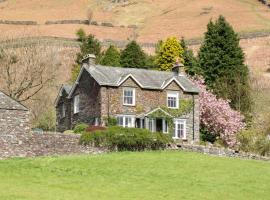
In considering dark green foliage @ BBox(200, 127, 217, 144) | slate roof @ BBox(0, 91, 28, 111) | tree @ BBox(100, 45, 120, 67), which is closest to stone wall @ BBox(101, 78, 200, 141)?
A: dark green foliage @ BBox(200, 127, 217, 144)

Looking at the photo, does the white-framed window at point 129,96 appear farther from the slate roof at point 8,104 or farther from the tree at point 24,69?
the slate roof at point 8,104

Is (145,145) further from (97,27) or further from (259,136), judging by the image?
(97,27)

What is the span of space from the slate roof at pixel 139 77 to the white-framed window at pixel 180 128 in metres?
2.83

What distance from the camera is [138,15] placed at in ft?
543

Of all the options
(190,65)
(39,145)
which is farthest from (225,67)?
(39,145)

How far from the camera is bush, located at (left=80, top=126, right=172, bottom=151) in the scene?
46250mm

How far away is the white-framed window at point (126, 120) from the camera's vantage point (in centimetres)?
5819

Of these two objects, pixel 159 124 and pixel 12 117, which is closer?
pixel 12 117

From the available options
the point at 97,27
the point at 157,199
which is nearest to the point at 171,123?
the point at 157,199

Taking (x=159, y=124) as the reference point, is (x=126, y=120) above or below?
above

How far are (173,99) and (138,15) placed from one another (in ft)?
351

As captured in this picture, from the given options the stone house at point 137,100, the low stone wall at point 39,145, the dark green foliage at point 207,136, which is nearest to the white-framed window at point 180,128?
the stone house at point 137,100

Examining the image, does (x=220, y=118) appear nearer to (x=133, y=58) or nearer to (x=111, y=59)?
(x=133, y=58)

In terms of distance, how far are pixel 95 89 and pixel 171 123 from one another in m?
7.22
